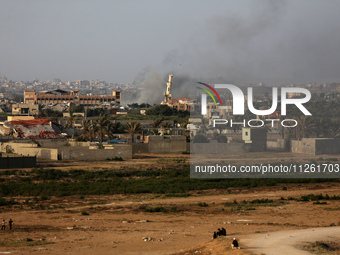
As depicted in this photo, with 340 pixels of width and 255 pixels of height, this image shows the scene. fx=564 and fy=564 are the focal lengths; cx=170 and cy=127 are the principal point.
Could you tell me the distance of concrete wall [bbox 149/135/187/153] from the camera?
2295 inches

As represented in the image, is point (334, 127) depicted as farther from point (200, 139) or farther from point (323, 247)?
point (323, 247)

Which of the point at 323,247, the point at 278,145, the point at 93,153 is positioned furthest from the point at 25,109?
the point at 323,247

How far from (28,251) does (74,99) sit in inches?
5256

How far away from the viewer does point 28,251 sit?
703 inches

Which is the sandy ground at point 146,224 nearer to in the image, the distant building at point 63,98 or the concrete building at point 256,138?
the concrete building at point 256,138

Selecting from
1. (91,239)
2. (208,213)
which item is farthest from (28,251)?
(208,213)

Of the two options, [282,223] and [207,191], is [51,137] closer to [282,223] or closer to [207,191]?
[207,191]

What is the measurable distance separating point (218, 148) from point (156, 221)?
107ft

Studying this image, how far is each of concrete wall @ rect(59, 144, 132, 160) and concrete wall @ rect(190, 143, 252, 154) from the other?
879 cm

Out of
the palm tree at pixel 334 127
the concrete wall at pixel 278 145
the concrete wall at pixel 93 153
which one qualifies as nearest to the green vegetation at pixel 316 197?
the concrete wall at pixel 278 145

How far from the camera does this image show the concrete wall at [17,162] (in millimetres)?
40875

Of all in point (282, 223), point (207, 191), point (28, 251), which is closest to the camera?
point (28, 251)

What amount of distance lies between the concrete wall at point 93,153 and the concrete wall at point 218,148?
879cm

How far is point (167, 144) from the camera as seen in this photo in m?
58.7
